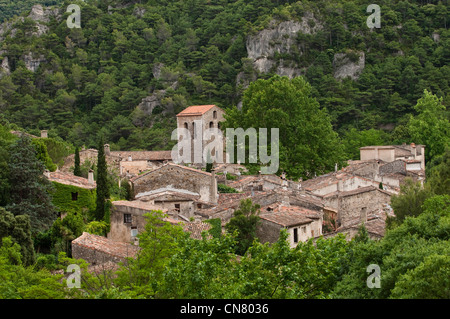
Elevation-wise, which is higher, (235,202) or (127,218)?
(235,202)

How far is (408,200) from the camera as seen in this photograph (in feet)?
94.9

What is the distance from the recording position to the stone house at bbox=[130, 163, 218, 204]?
3438 cm

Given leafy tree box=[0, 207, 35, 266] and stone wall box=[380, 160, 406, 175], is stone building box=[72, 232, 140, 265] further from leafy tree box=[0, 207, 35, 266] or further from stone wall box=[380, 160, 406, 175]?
stone wall box=[380, 160, 406, 175]

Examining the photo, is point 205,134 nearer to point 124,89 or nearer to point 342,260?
point 124,89

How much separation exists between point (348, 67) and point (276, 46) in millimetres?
10303

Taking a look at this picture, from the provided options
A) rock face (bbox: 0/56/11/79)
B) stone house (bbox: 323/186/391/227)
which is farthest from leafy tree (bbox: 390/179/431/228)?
rock face (bbox: 0/56/11/79)

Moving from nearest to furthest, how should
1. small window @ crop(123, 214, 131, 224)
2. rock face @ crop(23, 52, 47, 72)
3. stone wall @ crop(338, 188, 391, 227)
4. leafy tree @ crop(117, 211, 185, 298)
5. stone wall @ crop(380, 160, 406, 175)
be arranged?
1. leafy tree @ crop(117, 211, 185, 298)
2. small window @ crop(123, 214, 131, 224)
3. stone wall @ crop(338, 188, 391, 227)
4. stone wall @ crop(380, 160, 406, 175)
5. rock face @ crop(23, 52, 47, 72)

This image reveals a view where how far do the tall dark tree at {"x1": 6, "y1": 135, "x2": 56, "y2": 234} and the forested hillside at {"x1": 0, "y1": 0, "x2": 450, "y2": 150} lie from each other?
141 feet

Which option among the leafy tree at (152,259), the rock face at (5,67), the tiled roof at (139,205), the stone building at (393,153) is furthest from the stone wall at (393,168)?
the rock face at (5,67)

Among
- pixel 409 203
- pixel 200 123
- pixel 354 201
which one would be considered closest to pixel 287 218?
pixel 409 203

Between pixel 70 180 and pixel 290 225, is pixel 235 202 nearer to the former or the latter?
pixel 290 225

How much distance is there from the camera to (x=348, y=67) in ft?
290

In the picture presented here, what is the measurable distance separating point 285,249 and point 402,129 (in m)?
52.0

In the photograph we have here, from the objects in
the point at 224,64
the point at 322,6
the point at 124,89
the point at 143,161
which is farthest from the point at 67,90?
the point at 143,161
